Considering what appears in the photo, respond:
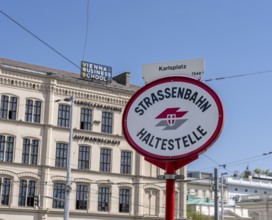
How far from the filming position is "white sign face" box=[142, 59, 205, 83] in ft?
15.1

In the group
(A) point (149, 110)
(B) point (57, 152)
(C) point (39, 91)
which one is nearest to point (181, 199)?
(B) point (57, 152)

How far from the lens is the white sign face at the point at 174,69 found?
461cm

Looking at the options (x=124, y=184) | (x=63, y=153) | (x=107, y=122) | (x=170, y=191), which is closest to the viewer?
(x=170, y=191)

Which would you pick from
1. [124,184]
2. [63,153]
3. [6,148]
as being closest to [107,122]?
[63,153]

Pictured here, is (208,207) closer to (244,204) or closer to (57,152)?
(244,204)

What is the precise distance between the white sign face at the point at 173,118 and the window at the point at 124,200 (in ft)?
136

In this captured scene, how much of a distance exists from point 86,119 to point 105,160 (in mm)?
3607

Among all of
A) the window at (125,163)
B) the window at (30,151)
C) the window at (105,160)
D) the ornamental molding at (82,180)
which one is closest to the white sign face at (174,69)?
the window at (30,151)

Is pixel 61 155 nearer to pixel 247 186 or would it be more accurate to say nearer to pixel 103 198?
pixel 103 198

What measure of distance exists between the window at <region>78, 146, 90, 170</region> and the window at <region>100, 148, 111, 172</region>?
49.4 inches

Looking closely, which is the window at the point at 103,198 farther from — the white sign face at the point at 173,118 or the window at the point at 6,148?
the white sign face at the point at 173,118

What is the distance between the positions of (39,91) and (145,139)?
3933 centimetres

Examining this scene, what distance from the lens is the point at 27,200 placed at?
4112cm

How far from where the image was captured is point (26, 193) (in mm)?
41219
